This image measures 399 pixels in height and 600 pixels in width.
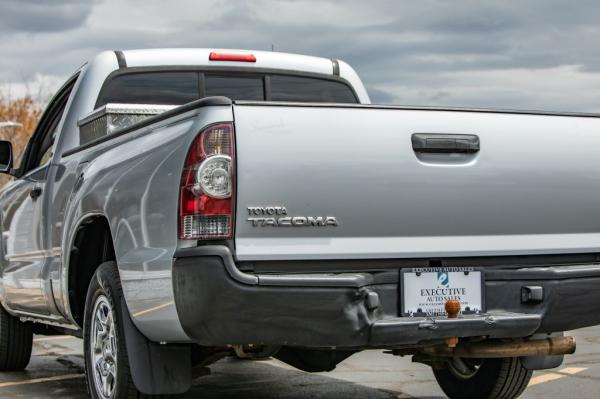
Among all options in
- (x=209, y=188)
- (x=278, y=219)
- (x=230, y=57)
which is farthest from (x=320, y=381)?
(x=209, y=188)

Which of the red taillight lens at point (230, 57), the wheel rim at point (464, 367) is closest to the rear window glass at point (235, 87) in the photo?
the red taillight lens at point (230, 57)

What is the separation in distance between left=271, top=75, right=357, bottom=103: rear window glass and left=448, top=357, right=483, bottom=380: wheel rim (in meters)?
1.95

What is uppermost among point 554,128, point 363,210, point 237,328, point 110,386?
point 554,128

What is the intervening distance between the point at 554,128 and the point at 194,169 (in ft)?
5.54

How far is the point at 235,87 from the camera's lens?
677 centimetres

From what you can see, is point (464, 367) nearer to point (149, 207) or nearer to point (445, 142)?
point (445, 142)

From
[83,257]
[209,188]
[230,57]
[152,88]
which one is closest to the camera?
[209,188]

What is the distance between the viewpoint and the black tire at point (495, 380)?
18.7 ft

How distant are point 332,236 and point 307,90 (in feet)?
8.96

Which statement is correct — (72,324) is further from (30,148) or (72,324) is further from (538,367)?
(538,367)

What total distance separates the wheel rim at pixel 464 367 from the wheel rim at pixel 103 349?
6.28 ft

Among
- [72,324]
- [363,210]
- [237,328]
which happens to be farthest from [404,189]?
[72,324]

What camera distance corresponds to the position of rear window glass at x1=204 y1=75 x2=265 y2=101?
6723mm

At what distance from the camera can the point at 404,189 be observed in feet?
14.6
